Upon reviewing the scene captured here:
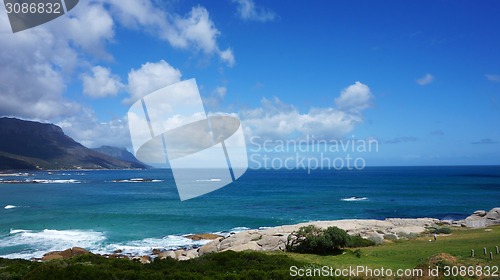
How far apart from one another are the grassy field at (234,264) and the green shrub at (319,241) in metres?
0.95

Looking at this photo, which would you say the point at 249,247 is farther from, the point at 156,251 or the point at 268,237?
the point at 156,251

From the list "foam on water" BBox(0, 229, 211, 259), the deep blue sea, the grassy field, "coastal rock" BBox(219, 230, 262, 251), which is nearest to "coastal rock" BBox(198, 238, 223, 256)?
"coastal rock" BBox(219, 230, 262, 251)

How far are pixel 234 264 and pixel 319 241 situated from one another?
10.0m

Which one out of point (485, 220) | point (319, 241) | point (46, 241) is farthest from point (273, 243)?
point (485, 220)

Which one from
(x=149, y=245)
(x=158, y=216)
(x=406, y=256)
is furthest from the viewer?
(x=158, y=216)

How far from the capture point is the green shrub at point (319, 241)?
23.7 metres

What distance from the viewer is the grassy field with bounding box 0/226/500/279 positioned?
39.6 ft

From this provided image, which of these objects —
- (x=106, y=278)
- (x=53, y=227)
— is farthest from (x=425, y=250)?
(x=53, y=227)

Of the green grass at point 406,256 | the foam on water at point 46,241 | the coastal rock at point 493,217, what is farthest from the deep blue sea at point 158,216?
the green grass at point 406,256

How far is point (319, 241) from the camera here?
933 inches

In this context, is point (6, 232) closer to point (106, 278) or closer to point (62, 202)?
point (62, 202)

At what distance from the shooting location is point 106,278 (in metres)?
11.8

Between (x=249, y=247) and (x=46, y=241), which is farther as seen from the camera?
(x=46, y=241)

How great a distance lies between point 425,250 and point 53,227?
4099 cm
